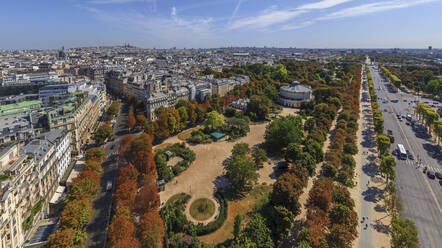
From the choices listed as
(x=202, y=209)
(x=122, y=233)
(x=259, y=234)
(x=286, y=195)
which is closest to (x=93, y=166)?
(x=122, y=233)

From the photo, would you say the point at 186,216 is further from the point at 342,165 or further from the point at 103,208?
the point at 342,165

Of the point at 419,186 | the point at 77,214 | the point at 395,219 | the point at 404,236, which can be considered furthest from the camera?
the point at 419,186

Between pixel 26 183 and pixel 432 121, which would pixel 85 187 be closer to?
pixel 26 183

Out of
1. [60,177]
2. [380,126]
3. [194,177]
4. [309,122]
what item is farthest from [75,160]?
[380,126]

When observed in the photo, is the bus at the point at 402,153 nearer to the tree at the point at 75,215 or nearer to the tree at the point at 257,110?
the tree at the point at 257,110

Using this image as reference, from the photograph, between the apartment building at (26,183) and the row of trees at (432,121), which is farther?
the row of trees at (432,121)

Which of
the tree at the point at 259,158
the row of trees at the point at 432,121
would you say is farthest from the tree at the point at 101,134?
the row of trees at the point at 432,121
